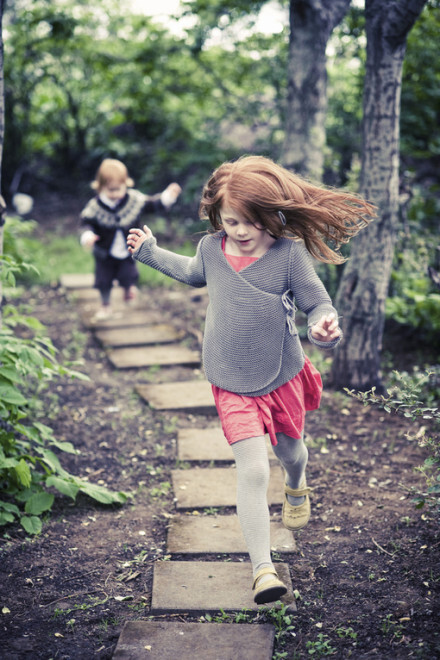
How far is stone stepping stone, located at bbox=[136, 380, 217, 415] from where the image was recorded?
423cm

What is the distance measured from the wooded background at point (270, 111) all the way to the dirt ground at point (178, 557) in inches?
37.1

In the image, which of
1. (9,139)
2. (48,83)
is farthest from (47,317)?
(48,83)

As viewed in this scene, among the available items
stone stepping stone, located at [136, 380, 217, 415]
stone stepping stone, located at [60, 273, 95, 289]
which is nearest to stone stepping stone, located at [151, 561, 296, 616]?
stone stepping stone, located at [136, 380, 217, 415]

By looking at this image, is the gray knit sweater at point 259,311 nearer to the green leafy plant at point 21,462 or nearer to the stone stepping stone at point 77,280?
the green leafy plant at point 21,462

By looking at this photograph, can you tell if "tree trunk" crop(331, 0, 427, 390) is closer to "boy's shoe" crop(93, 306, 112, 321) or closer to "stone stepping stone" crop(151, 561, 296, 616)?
"stone stepping stone" crop(151, 561, 296, 616)

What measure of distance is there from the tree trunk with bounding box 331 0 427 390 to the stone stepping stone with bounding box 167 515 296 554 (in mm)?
1631

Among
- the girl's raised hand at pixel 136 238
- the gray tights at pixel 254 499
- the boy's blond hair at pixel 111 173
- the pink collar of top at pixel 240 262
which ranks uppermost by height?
the boy's blond hair at pixel 111 173

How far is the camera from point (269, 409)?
2512 mm

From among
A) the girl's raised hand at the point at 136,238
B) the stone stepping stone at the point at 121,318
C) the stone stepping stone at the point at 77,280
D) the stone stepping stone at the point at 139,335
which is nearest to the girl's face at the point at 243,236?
the girl's raised hand at the point at 136,238

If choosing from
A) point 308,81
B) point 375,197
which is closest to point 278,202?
point 375,197

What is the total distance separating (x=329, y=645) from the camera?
219 centimetres

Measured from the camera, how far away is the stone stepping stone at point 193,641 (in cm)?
212

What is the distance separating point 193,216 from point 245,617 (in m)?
7.30

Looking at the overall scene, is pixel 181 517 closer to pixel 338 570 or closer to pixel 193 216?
pixel 338 570
